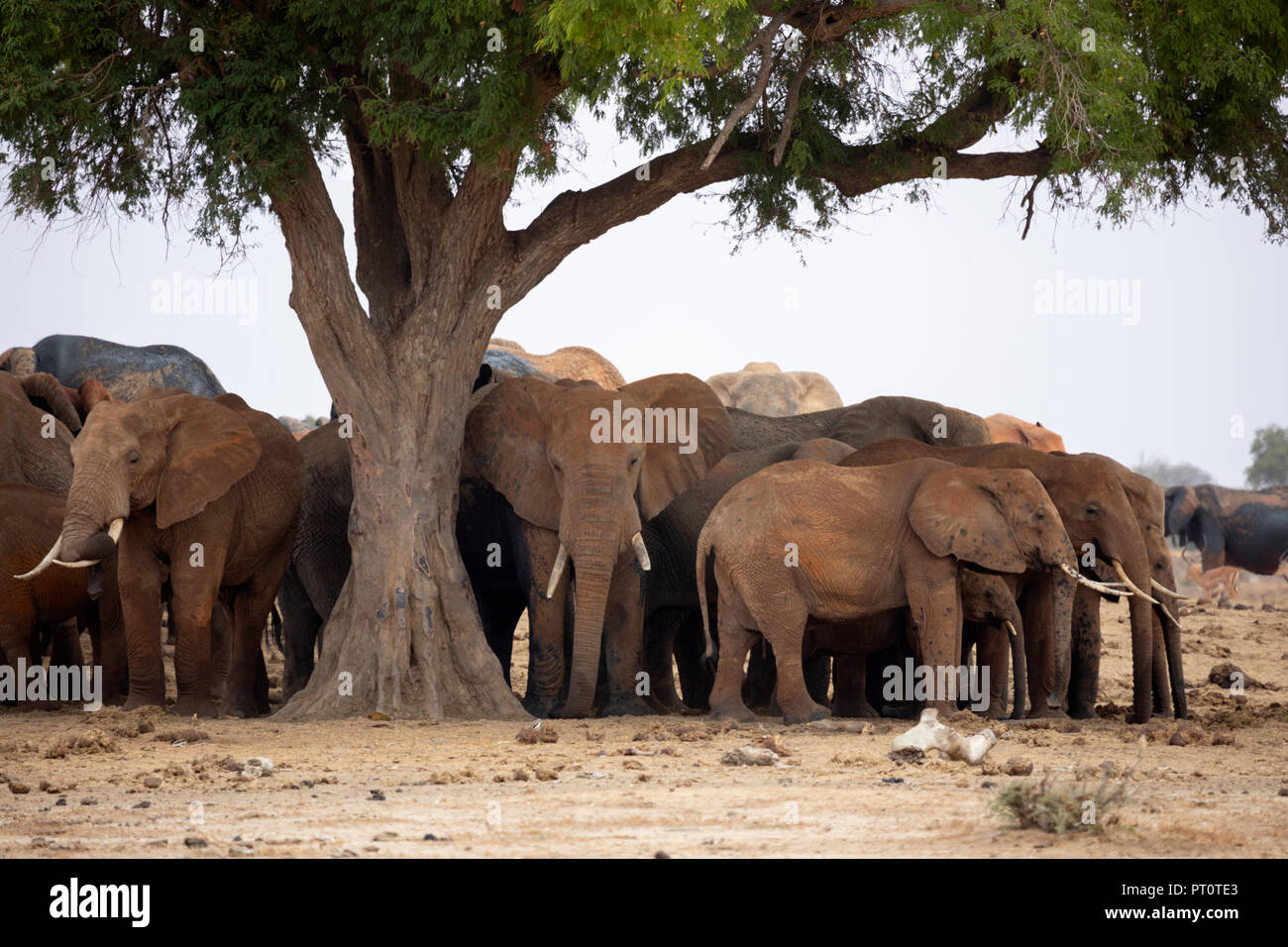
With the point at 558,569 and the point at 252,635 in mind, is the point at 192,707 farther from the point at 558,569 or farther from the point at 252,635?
the point at 558,569

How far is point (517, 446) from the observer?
13.8m

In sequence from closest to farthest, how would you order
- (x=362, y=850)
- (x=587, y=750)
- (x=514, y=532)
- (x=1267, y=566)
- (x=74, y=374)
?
(x=362, y=850) < (x=587, y=750) < (x=514, y=532) < (x=74, y=374) < (x=1267, y=566)

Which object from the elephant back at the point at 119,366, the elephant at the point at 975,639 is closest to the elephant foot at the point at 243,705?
the elephant at the point at 975,639

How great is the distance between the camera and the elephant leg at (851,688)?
13.5 metres

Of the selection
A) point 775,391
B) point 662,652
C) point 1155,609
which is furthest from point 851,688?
point 775,391

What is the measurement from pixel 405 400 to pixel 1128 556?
5710 millimetres

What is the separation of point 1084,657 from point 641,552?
3.67m

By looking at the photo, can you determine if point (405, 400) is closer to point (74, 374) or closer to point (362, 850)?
point (362, 850)

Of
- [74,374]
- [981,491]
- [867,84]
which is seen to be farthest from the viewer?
[74,374]

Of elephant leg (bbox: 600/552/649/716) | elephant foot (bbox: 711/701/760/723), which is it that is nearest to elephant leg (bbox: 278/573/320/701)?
elephant leg (bbox: 600/552/649/716)

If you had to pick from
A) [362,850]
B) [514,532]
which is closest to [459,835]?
[362,850]

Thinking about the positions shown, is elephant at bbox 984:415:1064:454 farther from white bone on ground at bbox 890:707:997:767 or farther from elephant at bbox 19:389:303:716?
white bone on ground at bbox 890:707:997:767

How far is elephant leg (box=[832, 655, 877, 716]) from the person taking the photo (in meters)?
13.5
